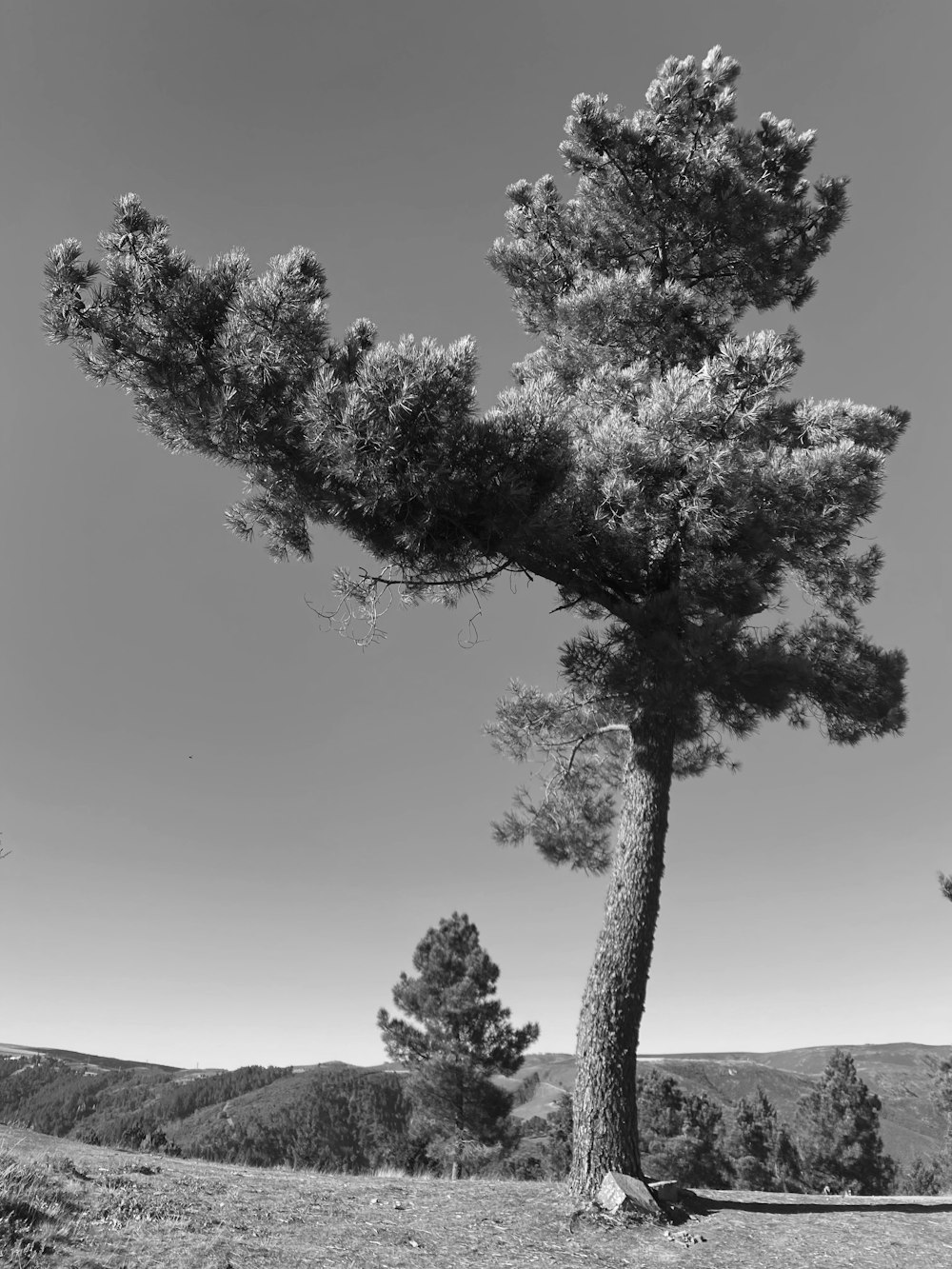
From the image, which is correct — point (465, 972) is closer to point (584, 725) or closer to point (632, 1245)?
point (584, 725)

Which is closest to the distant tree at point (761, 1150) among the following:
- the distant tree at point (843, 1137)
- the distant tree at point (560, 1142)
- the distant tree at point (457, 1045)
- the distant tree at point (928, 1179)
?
the distant tree at point (843, 1137)

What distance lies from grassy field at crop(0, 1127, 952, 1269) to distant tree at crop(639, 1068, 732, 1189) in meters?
22.6

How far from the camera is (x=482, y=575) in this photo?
6.84 meters

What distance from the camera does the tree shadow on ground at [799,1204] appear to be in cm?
583

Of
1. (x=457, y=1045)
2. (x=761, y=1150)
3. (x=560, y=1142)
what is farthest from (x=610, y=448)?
(x=761, y=1150)

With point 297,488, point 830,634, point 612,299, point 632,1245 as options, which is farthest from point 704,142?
point 632,1245

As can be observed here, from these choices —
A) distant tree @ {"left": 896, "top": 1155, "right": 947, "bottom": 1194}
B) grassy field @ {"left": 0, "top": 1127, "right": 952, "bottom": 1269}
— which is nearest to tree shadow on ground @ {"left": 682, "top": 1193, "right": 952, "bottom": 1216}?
grassy field @ {"left": 0, "top": 1127, "right": 952, "bottom": 1269}

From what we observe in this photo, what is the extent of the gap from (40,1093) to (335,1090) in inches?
2284

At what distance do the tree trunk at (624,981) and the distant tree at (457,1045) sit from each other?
18.6 meters

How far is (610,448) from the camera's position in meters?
5.99

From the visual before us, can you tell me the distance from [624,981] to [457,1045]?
1947 centimetres

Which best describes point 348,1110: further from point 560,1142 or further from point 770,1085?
point 770,1085

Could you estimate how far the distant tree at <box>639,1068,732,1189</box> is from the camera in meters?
26.0

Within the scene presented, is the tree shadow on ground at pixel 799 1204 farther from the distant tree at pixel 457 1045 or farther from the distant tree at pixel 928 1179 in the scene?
the distant tree at pixel 928 1179
